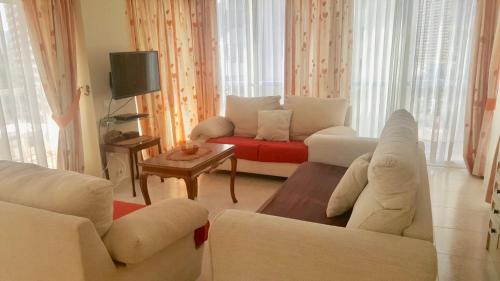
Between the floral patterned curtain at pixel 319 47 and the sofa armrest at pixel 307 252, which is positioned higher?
the floral patterned curtain at pixel 319 47

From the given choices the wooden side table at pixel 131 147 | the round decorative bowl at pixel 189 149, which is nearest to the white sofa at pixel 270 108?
the wooden side table at pixel 131 147

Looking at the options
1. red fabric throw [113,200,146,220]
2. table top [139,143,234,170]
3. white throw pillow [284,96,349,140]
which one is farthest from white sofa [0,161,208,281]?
white throw pillow [284,96,349,140]

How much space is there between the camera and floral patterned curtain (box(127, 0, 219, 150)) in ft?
13.9

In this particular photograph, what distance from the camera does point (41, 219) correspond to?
138cm

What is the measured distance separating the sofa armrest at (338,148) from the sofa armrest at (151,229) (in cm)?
149

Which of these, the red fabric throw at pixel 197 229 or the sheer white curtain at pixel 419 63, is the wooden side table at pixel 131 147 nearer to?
the red fabric throw at pixel 197 229

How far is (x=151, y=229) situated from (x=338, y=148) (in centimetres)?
191

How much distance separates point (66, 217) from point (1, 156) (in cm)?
198

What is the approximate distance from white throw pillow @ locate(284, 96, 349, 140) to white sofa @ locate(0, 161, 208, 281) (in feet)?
8.04

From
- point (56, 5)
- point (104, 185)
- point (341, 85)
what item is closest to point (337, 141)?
point (341, 85)

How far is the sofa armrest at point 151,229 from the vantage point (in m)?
1.53

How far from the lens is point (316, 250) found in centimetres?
134

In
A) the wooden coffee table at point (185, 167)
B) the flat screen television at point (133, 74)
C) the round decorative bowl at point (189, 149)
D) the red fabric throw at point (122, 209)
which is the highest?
the flat screen television at point (133, 74)

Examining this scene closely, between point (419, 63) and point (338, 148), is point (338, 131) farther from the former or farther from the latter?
point (419, 63)
